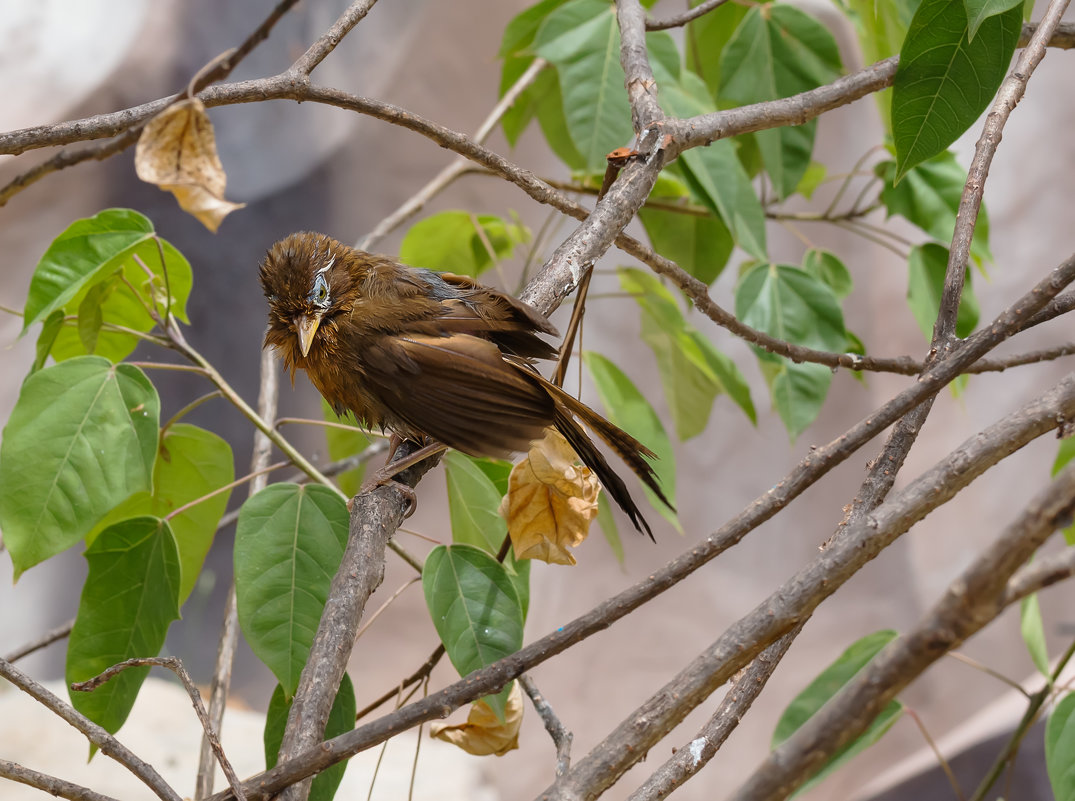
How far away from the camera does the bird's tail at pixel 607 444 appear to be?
88 cm

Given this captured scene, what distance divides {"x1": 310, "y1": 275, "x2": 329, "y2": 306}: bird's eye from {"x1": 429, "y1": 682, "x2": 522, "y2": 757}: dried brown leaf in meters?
0.52

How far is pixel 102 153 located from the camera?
0.90m

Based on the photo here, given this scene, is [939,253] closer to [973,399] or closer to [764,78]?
[764,78]

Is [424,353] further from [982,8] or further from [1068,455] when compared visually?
[1068,455]

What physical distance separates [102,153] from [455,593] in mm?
590

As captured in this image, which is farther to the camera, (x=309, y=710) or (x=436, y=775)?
(x=436, y=775)

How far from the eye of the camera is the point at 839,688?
120 cm

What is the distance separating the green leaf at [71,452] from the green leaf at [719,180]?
30.5 inches

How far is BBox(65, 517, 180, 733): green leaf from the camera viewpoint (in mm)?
910

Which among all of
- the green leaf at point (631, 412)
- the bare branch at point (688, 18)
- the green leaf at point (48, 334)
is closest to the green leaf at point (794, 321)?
the green leaf at point (631, 412)

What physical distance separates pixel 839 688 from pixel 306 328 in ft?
2.88

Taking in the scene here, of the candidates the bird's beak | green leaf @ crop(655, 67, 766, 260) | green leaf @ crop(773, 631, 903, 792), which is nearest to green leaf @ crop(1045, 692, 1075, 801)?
green leaf @ crop(773, 631, 903, 792)

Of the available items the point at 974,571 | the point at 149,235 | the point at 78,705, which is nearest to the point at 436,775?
the point at 78,705

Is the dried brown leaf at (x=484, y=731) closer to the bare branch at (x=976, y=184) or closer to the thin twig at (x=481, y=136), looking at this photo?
the bare branch at (x=976, y=184)
